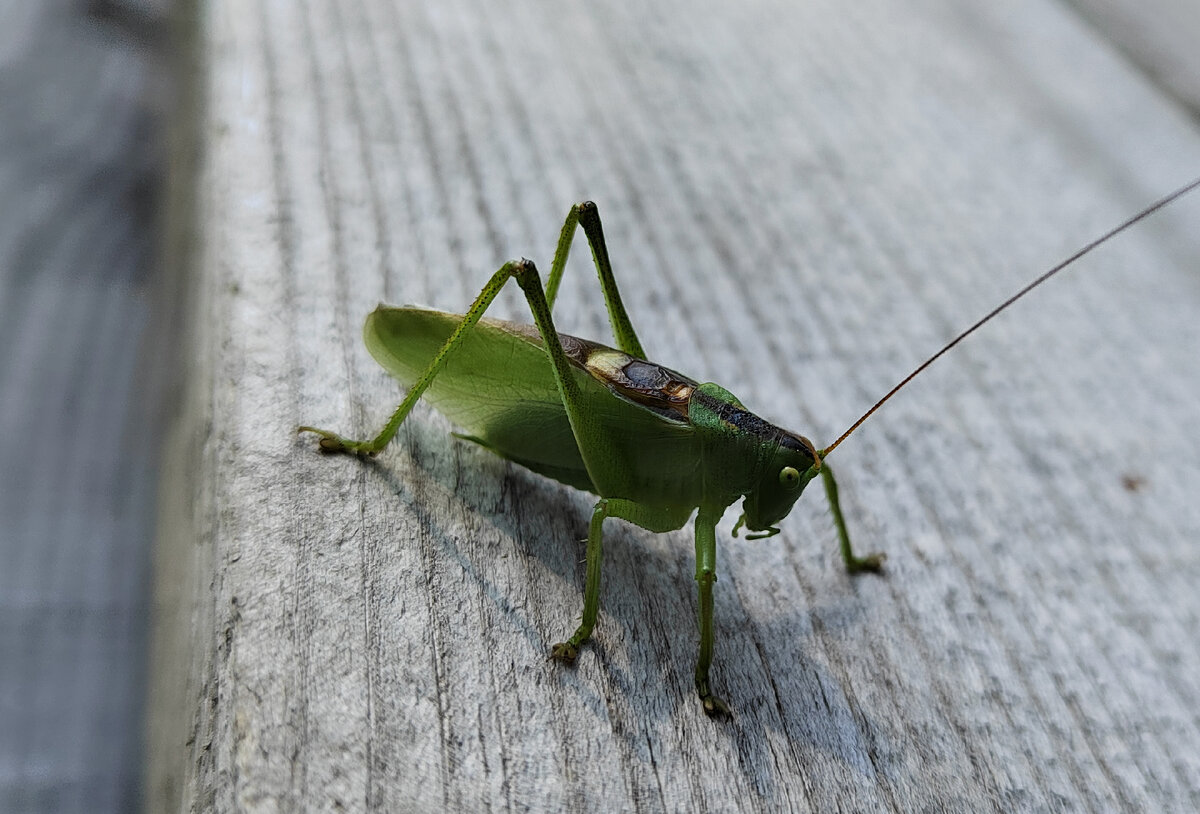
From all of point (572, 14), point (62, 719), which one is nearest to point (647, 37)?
point (572, 14)

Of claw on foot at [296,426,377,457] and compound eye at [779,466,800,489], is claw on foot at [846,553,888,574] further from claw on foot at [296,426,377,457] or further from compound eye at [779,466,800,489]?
claw on foot at [296,426,377,457]

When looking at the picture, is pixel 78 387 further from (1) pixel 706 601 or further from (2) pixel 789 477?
(2) pixel 789 477

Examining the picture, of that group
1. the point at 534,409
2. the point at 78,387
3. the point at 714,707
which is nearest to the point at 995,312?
the point at 714,707

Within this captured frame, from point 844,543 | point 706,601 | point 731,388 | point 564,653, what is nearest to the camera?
point 564,653

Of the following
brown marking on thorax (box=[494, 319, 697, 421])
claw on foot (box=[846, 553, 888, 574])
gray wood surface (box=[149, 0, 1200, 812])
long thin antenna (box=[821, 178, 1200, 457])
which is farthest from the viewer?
brown marking on thorax (box=[494, 319, 697, 421])

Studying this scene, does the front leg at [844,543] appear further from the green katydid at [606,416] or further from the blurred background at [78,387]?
the blurred background at [78,387]

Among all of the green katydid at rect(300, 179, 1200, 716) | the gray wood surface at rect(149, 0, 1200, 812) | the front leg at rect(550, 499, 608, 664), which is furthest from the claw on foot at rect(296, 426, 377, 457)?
the front leg at rect(550, 499, 608, 664)
